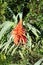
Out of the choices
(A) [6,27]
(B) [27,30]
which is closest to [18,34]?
(A) [6,27]

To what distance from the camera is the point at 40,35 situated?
250 cm

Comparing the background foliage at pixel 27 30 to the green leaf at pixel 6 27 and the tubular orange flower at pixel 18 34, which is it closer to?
the green leaf at pixel 6 27

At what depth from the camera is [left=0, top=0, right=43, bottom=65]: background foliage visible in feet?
7.76

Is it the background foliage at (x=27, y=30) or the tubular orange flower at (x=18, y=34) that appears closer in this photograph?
the tubular orange flower at (x=18, y=34)

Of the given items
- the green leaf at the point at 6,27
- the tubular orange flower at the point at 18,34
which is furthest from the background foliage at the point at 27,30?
the tubular orange flower at the point at 18,34

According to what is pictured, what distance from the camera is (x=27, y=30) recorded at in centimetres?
246

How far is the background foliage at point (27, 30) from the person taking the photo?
2.36 metres

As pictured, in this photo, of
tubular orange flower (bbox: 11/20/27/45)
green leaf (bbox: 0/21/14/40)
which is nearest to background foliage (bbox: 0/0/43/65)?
green leaf (bbox: 0/21/14/40)

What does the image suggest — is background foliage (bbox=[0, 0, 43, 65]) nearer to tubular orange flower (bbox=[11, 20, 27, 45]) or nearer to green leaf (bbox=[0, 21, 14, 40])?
green leaf (bbox=[0, 21, 14, 40])

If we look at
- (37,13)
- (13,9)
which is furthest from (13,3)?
(37,13)

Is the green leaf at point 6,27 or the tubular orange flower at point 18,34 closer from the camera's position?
the tubular orange flower at point 18,34

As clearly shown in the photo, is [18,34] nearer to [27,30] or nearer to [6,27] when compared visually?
[6,27]

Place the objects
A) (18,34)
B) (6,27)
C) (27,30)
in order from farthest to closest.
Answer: (27,30) < (6,27) < (18,34)

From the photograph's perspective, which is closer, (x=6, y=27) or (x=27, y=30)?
(x=6, y=27)
